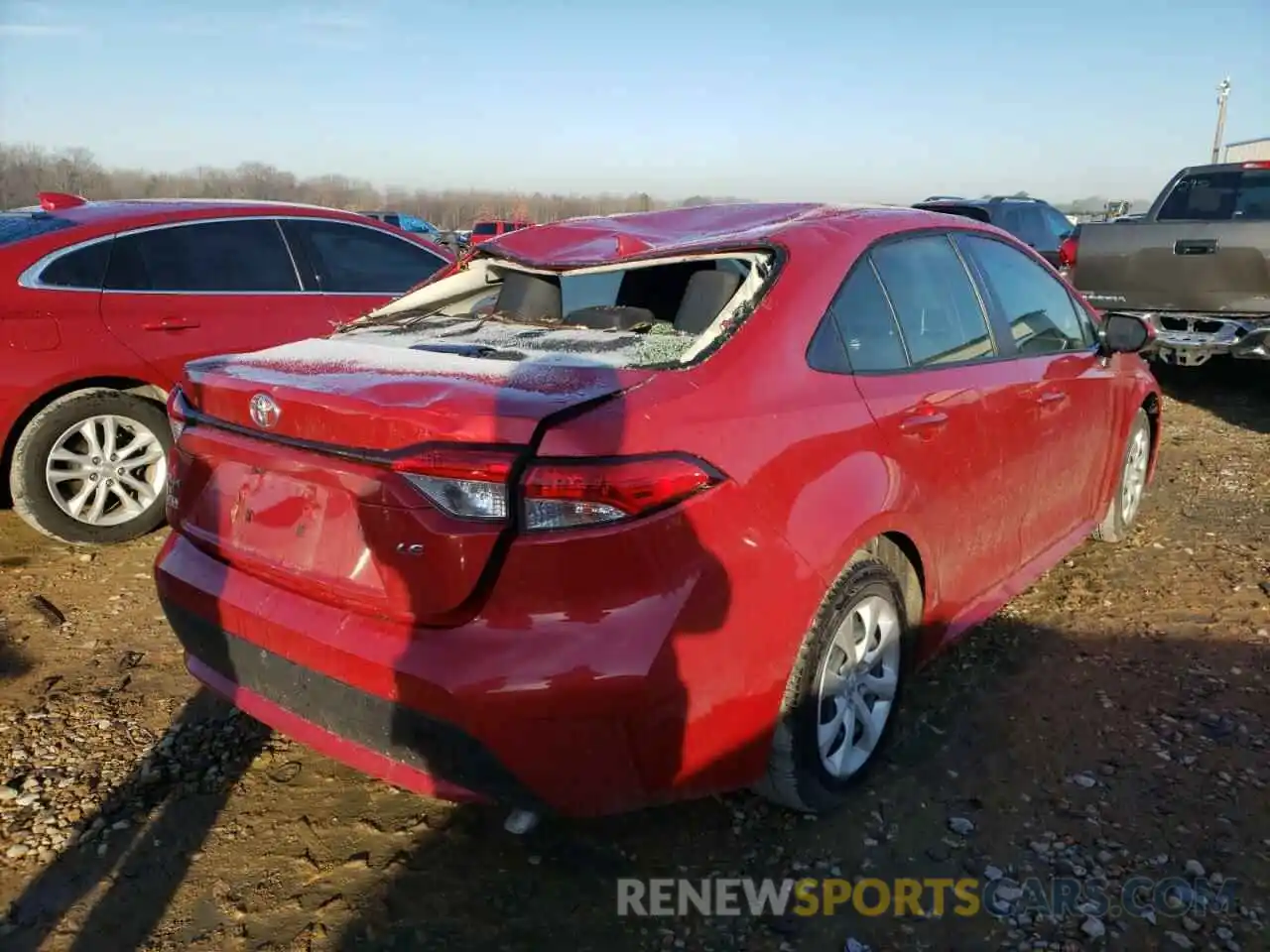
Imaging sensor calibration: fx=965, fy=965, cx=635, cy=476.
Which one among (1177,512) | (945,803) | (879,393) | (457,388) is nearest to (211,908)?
(457,388)

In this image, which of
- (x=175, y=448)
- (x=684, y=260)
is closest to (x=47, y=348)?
(x=175, y=448)

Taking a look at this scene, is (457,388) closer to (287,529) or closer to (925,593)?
(287,529)

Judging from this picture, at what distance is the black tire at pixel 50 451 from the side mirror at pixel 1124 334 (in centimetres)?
443

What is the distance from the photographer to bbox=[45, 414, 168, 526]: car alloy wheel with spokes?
4.62 metres

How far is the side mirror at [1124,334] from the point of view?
13.4 feet

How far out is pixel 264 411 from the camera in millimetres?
2361

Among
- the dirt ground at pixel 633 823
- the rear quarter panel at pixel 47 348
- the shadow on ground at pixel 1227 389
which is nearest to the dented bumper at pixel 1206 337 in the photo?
the shadow on ground at pixel 1227 389

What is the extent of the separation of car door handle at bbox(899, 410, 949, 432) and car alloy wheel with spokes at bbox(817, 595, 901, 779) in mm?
494

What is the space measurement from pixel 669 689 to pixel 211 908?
1.30 meters

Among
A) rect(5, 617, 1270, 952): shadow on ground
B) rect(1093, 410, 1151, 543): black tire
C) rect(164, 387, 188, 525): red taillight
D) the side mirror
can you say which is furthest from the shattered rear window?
rect(1093, 410, 1151, 543): black tire

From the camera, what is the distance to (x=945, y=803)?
279 cm

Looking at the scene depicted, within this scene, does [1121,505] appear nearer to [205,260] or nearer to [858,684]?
[858,684]

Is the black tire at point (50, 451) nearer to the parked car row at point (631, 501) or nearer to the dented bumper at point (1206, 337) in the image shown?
the parked car row at point (631, 501)

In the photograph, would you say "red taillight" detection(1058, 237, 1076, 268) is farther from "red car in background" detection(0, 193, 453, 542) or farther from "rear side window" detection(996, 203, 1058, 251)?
"red car in background" detection(0, 193, 453, 542)
